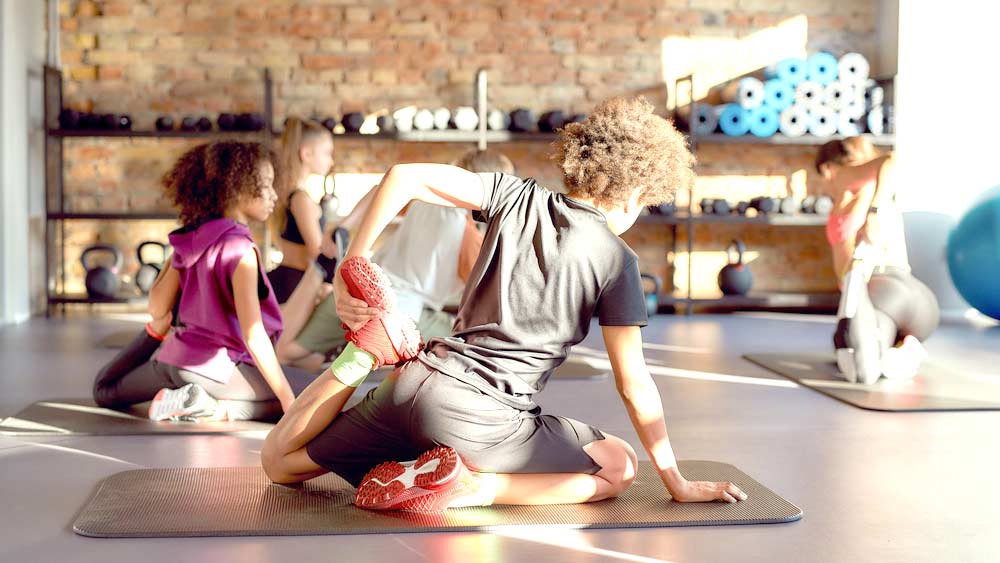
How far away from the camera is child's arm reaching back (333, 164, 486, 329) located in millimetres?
2270

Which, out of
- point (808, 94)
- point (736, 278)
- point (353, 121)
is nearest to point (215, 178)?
point (353, 121)

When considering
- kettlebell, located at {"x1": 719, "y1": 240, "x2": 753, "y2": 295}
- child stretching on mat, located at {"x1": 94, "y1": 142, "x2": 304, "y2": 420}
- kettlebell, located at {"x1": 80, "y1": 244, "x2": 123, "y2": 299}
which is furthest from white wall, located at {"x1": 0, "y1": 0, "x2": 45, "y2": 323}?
kettlebell, located at {"x1": 719, "y1": 240, "x2": 753, "y2": 295}

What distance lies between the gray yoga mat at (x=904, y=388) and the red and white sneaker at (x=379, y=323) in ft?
7.13

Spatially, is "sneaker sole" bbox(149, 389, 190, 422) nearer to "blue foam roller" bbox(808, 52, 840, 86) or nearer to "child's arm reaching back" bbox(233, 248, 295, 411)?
"child's arm reaching back" bbox(233, 248, 295, 411)

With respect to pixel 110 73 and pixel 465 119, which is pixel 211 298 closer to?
pixel 465 119

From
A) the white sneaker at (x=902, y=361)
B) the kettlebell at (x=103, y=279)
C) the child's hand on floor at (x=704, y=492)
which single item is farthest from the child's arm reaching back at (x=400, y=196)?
the kettlebell at (x=103, y=279)

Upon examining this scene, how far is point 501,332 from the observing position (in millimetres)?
2359

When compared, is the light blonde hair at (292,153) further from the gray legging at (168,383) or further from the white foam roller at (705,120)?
the white foam roller at (705,120)

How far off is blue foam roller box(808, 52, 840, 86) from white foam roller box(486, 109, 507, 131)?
2105mm

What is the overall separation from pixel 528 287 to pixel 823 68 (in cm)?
564

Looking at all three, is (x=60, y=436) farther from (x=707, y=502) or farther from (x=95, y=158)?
(x=95, y=158)

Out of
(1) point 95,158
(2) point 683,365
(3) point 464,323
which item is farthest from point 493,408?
(1) point 95,158

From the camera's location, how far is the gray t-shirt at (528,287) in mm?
2361

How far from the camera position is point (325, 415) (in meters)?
2.46
